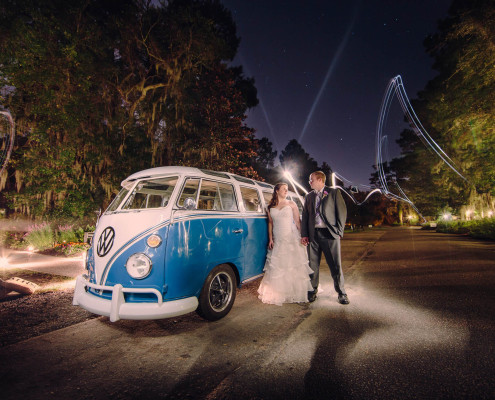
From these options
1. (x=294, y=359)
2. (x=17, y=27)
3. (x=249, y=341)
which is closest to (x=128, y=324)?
(x=249, y=341)

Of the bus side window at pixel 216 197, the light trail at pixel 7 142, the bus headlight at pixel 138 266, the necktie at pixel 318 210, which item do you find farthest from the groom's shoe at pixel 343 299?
the light trail at pixel 7 142

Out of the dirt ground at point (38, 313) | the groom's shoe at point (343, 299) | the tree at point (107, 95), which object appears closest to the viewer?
the dirt ground at point (38, 313)

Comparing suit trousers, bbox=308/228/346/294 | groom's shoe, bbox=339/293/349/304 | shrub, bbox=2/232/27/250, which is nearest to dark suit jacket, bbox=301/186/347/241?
suit trousers, bbox=308/228/346/294

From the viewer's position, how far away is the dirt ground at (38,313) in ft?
12.2

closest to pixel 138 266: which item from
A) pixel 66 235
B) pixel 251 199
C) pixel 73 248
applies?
pixel 251 199

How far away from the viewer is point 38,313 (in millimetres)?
4410

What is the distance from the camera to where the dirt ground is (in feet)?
12.2

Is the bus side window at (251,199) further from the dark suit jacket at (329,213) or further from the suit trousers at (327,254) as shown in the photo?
the suit trousers at (327,254)

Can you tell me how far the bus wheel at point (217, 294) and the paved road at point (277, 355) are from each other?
0.58 feet

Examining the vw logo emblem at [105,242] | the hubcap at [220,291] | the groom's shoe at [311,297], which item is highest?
the vw logo emblem at [105,242]

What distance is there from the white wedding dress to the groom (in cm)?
19

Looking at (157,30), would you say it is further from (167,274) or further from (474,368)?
(474,368)

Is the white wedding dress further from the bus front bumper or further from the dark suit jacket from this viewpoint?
the bus front bumper

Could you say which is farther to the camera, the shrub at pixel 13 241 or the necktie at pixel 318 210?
the shrub at pixel 13 241
